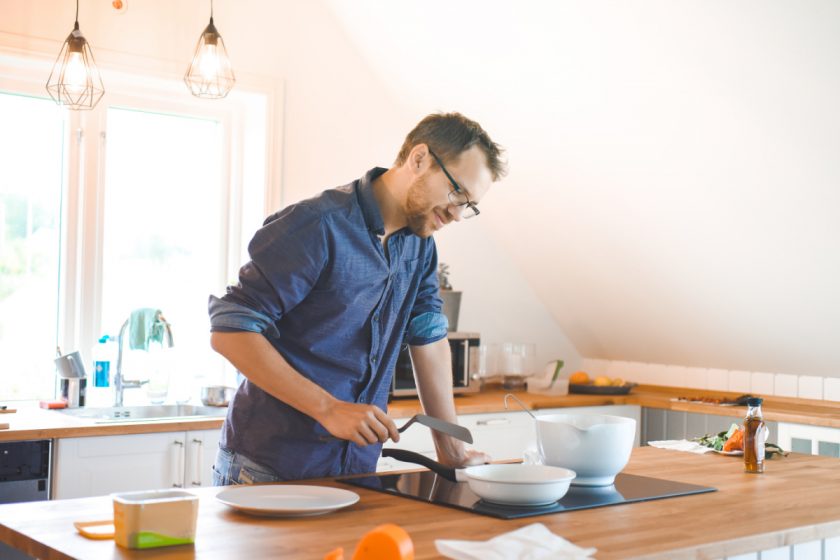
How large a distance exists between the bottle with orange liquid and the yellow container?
132 cm

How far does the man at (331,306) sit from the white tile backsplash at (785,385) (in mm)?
2492

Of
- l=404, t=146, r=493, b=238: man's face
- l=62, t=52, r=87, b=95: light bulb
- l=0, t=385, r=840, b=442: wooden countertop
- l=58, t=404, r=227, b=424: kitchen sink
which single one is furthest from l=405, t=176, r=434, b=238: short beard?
l=62, t=52, r=87, b=95: light bulb

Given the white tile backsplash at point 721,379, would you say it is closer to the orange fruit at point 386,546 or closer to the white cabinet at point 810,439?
the white cabinet at point 810,439

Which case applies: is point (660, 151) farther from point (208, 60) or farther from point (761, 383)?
point (208, 60)

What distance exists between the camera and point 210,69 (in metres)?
3.54

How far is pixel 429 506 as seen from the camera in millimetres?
1654

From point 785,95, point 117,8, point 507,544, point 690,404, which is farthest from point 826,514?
point 117,8

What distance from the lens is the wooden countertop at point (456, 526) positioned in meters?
1.31

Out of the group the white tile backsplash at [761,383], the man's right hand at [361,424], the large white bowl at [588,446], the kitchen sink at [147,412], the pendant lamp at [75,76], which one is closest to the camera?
the man's right hand at [361,424]

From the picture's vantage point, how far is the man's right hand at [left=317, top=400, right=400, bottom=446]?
174 centimetres

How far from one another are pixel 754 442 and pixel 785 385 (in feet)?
7.21

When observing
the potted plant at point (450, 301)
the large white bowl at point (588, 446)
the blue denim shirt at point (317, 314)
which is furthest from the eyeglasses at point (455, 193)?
the potted plant at point (450, 301)

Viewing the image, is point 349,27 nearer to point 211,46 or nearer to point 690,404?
point 211,46

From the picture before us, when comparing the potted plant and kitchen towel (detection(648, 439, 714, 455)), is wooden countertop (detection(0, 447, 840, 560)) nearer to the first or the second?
kitchen towel (detection(648, 439, 714, 455))
